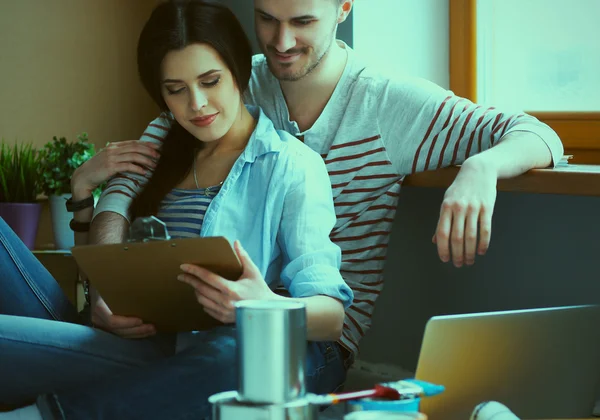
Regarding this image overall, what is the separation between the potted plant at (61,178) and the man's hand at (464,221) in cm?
117

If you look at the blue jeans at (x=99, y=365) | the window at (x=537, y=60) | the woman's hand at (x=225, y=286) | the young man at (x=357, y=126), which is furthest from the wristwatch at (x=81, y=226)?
the window at (x=537, y=60)

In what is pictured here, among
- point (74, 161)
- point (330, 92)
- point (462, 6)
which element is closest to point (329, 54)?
point (330, 92)

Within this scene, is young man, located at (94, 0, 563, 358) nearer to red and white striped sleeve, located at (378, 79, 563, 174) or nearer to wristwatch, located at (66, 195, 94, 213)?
red and white striped sleeve, located at (378, 79, 563, 174)

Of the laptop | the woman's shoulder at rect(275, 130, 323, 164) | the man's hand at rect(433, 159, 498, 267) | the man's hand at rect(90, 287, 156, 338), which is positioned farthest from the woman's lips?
the laptop

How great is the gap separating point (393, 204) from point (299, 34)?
373 millimetres

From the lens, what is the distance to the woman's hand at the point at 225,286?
47.4 inches

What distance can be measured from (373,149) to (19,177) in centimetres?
104

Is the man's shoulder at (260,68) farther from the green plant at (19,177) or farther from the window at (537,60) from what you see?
the green plant at (19,177)

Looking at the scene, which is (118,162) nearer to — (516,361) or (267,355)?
(516,361)

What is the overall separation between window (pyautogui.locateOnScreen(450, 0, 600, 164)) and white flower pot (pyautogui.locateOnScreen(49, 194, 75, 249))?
3.23 feet

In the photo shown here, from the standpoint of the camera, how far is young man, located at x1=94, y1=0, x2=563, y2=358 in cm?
156

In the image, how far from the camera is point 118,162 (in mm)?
1744

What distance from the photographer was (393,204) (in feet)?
5.46

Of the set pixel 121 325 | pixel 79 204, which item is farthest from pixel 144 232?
pixel 79 204
